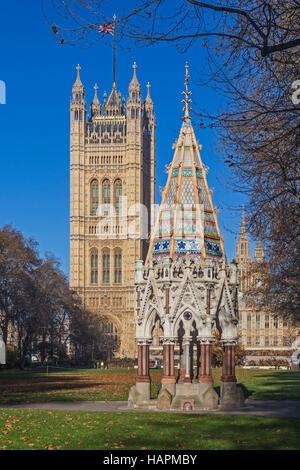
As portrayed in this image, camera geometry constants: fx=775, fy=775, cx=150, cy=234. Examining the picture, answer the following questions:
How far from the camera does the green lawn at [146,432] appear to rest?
13.1 metres

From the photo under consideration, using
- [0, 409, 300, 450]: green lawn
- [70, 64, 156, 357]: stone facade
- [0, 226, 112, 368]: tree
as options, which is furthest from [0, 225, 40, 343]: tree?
[70, 64, 156, 357]: stone facade

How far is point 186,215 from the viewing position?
21.4m

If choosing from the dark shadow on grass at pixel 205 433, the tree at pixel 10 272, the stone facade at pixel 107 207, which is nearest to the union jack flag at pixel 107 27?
the dark shadow on grass at pixel 205 433

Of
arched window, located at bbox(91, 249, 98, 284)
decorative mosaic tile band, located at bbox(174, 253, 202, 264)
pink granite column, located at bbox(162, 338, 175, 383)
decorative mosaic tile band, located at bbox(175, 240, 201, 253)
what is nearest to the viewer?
pink granite column, located at bbox(162, 338, 175, 383)

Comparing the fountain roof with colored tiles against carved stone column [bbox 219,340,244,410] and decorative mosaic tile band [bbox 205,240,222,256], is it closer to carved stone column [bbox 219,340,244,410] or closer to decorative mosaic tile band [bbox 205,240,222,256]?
decorative mosaic tile band [bbox 205,240,222,256]

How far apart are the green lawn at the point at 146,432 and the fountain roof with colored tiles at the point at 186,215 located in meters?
4.99

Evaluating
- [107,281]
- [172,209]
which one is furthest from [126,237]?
[172,209]

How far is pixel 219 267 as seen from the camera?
815 inches

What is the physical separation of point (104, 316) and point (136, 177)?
21069 millimetres

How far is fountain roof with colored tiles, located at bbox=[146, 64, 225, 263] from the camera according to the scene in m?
21.1

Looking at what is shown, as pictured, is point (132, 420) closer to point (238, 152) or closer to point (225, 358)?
point (225, 358)

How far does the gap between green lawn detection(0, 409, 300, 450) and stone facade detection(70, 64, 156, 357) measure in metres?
94.2

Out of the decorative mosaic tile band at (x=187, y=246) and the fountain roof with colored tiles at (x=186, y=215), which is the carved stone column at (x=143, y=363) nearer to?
the fountain roof with colored tiles at (x=186, y=215)

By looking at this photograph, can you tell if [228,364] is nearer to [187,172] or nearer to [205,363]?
[205,363]
